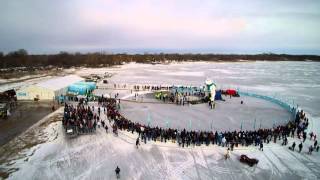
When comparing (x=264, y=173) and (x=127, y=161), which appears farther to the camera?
(x=127, y=161)

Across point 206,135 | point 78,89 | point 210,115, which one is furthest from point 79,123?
point 78,89

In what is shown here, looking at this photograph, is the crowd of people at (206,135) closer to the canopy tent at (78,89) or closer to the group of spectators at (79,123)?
the group of spectators at (79,123)

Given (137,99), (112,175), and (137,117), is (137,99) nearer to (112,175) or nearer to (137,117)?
(137,117)

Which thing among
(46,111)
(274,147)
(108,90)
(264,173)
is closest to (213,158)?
(264,173)

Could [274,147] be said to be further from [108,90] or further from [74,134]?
[108,90]

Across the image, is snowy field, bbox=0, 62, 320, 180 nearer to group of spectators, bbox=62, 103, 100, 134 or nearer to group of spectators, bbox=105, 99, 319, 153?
group of spectators, bbox=105, 99, 319, 153

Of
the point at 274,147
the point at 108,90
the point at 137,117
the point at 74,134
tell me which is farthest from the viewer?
the point at 108,90

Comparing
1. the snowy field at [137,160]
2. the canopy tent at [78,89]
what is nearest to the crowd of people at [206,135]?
the snowy field at [137,160]

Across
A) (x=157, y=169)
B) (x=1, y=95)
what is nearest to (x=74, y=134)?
(x=157, y=169)

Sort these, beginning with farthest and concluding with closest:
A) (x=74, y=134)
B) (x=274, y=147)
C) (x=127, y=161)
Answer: (x=74, y=134) < (x=274, y=147) < (x=127, y=161)

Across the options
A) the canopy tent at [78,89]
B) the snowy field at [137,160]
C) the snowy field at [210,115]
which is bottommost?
the snowy field at [137,160]
